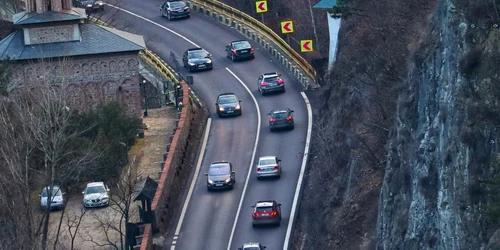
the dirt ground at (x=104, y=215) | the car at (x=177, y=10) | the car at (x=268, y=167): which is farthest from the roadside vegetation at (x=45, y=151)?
the car at (x=177, y=10)

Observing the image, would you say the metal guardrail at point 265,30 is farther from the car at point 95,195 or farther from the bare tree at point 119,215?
the car at point 95,195

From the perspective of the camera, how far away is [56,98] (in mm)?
57906

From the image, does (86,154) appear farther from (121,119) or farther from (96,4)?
(96,4)

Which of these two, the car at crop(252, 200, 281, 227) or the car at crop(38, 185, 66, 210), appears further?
the car at crop(38, 185, 66, 210)

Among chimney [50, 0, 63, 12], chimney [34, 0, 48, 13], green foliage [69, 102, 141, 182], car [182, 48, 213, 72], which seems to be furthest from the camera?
car [182, 48, 213, 72]

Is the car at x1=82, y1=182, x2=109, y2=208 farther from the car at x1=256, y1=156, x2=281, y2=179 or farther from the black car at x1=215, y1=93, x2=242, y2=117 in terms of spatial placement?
the black car at x1=215, y1=93, x2=242, y2=117

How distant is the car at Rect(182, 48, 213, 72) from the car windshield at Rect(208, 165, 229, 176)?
18109 mm

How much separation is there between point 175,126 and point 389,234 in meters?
30.0

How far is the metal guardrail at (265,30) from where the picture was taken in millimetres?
73106

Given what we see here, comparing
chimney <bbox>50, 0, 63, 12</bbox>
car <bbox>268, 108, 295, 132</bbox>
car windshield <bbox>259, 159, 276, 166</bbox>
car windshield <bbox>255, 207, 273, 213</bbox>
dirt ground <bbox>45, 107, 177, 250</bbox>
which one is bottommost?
dirt ground <bbox>45, 107, 177, 250</bbox>

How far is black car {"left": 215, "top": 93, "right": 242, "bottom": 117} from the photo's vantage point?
67.3 m

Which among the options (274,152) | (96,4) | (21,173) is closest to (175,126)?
(274,152)

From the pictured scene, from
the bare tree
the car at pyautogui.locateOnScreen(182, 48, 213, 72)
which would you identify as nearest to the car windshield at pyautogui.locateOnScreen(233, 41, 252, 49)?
the car at pyautogui.locateOnScreen(182, 48, 213, 72)

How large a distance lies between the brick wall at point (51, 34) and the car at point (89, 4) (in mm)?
16380
